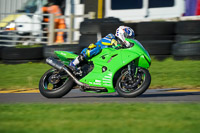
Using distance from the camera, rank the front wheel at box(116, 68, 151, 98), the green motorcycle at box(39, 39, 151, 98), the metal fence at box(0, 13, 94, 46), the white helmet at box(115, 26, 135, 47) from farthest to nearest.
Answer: the metal fence at box(0, 13, 94, 46) < the white helmet at box(115, 26, 135, 47) < the green motorcycle at box(39, 39, 151, 98) < the front wheel at box(116, 68, 151, 98)

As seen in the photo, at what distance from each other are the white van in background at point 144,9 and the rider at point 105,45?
8.51 meters

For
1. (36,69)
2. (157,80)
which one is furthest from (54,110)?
(36,69)

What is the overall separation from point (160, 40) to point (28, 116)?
663 cm

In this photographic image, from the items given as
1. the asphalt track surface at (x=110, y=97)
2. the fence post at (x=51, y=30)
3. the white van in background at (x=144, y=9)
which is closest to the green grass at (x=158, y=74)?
the asphalt track surface at (x=110, y=97)

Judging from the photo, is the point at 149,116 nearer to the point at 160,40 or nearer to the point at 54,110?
the point at 54,110

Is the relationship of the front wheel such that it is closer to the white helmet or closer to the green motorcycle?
the green motorcycle

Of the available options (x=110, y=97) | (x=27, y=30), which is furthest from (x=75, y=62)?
(x=27, y=30)

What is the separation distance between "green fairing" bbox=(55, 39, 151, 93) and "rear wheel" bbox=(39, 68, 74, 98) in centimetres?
27

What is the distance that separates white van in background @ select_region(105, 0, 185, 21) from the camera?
15.1m

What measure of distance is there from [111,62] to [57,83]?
3.41 ft

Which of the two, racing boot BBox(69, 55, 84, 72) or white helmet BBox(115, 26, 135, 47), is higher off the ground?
white helmet BBox(115, 26, 135, 47)

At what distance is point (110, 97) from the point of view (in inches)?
281

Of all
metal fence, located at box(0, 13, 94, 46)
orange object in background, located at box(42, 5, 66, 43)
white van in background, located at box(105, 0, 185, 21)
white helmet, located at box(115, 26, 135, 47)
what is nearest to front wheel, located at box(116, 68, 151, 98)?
white helmet, located at box(115, 26, 135, 47)

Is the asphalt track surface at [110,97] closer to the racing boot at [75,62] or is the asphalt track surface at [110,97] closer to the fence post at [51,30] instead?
the racing boot at [75,62]
